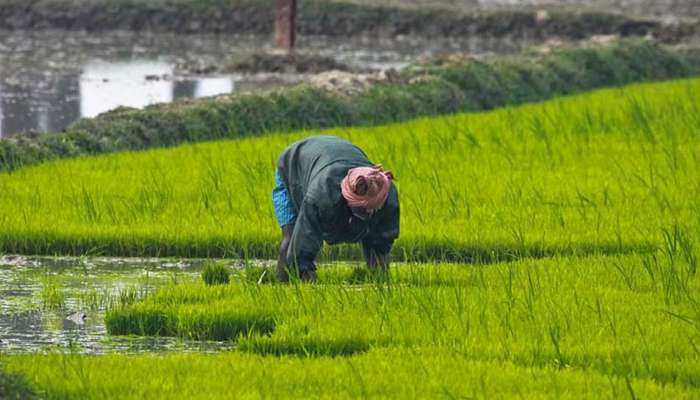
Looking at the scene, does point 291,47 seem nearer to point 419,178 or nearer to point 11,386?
point 419,178

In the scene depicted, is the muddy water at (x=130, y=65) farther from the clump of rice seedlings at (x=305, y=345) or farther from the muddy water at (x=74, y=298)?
the clump of rice seedlings at (x=305, y=345)

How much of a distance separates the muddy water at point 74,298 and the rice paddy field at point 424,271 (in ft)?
0.28

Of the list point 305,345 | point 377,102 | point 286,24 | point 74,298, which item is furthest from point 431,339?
point 286,24

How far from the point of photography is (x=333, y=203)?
21.2 feet

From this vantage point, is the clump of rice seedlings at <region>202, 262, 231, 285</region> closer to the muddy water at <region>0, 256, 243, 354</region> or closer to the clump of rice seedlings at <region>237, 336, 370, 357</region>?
the muddy water at <region>0, 256, 243, 354</region>

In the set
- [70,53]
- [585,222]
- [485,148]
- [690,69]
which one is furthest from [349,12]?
[585,222]

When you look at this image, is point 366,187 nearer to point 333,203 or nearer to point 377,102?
point 333,203

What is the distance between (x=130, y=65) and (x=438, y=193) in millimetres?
11739

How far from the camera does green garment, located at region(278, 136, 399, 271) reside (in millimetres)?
6508

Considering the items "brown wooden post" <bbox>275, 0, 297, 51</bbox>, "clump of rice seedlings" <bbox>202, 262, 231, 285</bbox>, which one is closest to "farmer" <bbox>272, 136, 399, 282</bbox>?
"clump of rice seedlings" <bbox>202, 262, 231, 285</bbox>

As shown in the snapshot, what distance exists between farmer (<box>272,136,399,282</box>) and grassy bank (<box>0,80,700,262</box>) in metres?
0.91

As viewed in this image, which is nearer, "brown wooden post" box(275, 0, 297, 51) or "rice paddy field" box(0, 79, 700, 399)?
"rice paddy field" box(0, 79, 700, 399)

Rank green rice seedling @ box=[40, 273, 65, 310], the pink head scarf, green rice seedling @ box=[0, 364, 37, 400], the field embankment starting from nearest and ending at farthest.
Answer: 1. green rice seedling @ box=[0, 364, 37, 400]
2. the pink head scarf
3. green rice seedling @ box=[40, 273, 65, 310]
4. the field embankment

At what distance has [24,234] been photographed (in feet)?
27.6
